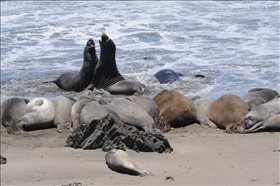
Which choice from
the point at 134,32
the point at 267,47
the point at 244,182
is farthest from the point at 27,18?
the point at 244,182

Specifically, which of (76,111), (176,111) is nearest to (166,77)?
(176,111)

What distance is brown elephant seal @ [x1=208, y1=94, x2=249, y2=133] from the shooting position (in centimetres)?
845

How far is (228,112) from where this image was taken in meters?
8.54

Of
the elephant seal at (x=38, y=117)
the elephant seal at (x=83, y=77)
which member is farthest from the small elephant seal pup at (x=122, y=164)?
the elephant seal at (x=83, y=77)

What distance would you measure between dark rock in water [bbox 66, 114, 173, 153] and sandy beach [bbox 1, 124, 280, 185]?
0.11 m

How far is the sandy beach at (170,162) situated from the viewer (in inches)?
212

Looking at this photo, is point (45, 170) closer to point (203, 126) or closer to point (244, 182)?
point (244, 182)

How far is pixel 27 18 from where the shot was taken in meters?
24.5

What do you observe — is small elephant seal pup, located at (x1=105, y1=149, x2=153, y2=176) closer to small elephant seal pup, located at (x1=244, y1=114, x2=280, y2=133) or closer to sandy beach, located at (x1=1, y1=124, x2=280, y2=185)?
sandy beach, located at (x1=1, y1=124, x2=280, y2=185)

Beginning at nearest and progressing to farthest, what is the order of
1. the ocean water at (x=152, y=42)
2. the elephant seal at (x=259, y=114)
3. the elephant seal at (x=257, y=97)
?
the elephant seal at (x=259, y=114) → the elephant seal at (x=257, y=97) → the ocean water at (x=152, y=42)

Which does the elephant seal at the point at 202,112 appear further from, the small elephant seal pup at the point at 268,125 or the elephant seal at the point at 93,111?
the elephant seal at the point at 93,111

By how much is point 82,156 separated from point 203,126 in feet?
8.43

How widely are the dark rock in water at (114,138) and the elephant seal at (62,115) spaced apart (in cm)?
128

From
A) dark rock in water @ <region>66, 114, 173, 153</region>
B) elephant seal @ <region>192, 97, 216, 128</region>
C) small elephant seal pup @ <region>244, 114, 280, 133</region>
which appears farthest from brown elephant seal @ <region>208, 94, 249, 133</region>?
dark rock in water @ <region>66, 114, 173, 153</region>
